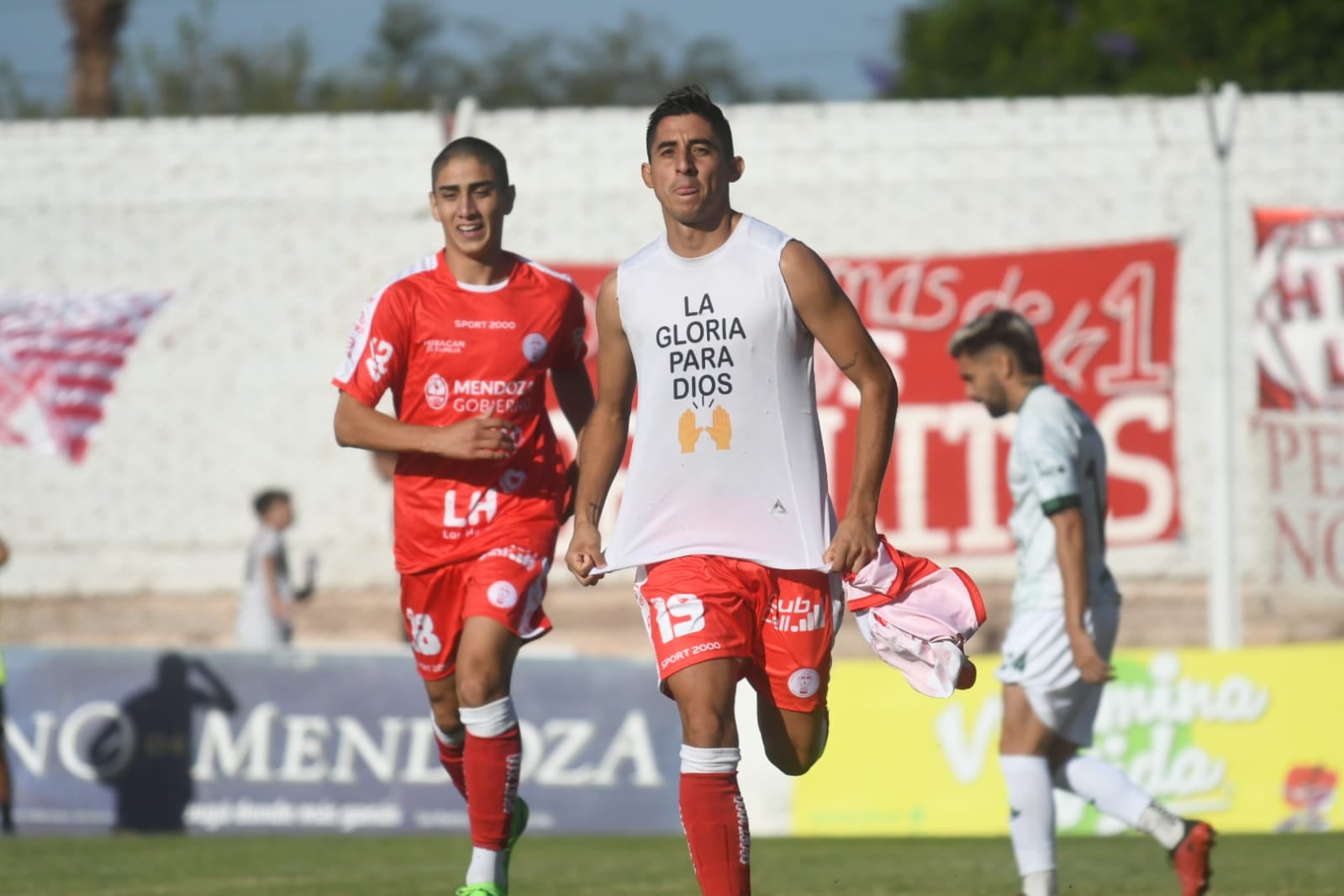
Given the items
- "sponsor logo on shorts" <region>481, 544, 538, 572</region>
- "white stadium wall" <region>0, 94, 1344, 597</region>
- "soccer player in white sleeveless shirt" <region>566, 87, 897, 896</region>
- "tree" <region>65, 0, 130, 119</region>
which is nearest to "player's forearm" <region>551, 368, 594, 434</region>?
"sponsor logo on shorts" <region>481, 544, 538, 572</region>

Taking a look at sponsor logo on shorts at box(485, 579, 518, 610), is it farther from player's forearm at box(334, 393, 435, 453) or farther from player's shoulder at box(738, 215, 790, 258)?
player's shoulder at box(738, 215, 790, 258)

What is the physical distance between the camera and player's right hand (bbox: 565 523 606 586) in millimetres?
5605

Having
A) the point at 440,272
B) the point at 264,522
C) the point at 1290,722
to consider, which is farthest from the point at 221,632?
the point at 440,272

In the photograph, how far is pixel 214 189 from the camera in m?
14.7

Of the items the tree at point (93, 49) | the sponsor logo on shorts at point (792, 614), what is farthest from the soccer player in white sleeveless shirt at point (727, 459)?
the tree at point (93, 49)

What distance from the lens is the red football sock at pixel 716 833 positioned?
535 cm

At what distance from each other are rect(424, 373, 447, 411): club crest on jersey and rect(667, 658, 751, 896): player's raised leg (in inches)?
68.1

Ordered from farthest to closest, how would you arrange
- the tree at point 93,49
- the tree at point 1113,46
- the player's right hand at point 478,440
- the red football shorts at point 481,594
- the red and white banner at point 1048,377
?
the tree at point 1113,46 < the tree at point 93,49 < the red and white banner at point 1048,377 < the red football shorts at point 481,594 < the player's right hand at point 478,440

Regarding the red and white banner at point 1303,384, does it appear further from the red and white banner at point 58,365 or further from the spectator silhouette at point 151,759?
the red and white banner at point 58,365

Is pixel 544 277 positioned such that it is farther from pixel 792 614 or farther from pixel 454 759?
pixel 792 614

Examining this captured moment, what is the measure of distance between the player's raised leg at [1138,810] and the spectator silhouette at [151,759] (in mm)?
5539

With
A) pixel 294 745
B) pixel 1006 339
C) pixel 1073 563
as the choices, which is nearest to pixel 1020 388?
pixel 1006 339

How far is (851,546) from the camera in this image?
5.38 metres

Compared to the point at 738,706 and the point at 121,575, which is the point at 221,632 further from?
the point at 738,706
